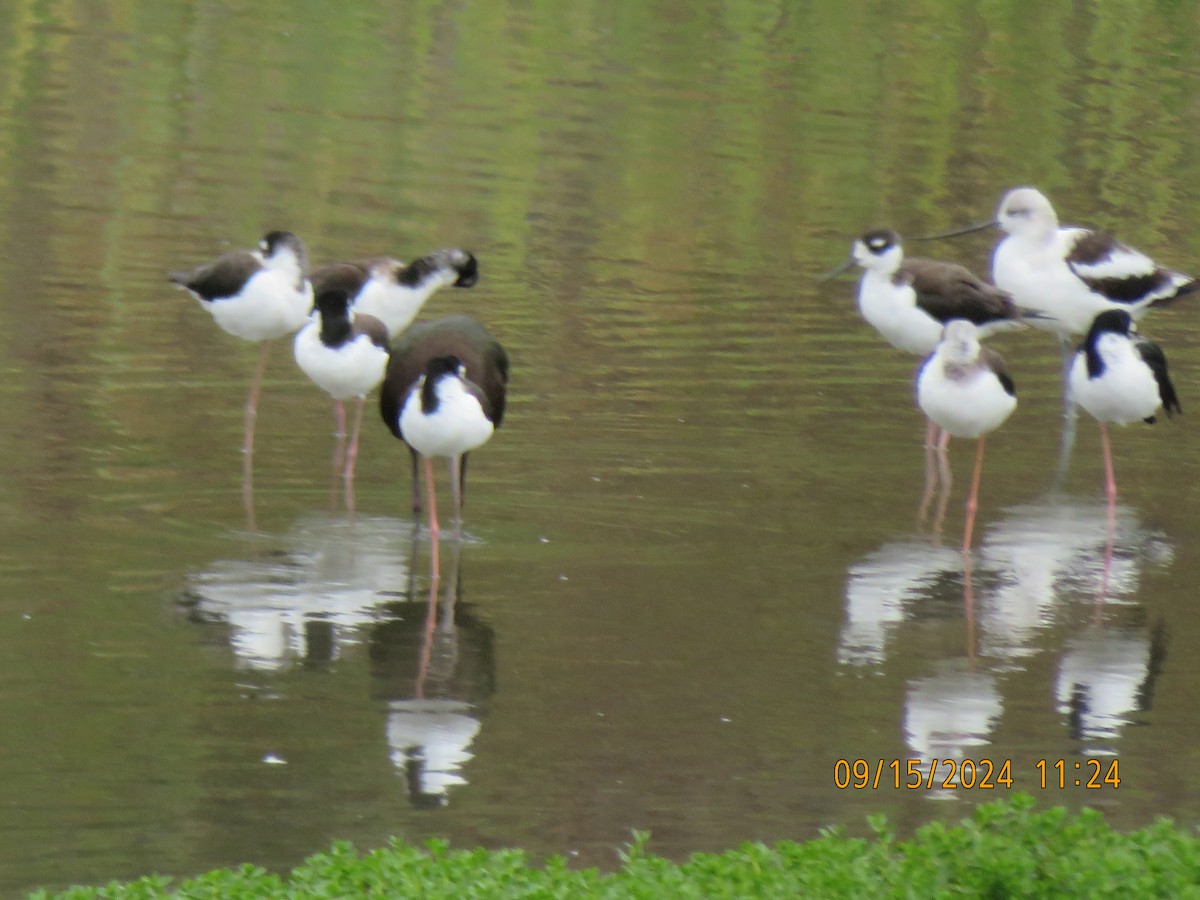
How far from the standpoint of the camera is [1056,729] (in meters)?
7.45

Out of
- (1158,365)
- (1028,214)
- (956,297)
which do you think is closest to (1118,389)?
(1158,365)

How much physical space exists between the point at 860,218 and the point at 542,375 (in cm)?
640

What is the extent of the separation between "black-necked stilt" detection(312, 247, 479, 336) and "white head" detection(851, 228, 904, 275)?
223 centimetres

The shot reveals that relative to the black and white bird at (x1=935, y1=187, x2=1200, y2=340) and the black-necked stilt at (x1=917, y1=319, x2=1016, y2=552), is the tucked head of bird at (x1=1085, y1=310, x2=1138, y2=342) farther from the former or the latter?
the black and white bird at (x1=935, y1=187, x2=1200, y2=340)

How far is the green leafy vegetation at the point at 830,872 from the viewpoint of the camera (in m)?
5.39

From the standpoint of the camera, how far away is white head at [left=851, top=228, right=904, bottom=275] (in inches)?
464

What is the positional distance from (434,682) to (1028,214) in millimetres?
6173

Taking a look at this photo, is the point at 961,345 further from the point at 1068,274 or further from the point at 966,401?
the point at 1068,274

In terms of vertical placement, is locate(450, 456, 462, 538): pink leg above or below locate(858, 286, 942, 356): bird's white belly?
below

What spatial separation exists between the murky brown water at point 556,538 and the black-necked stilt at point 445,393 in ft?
1.43

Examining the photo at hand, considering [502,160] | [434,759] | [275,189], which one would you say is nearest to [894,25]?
[502,160]
